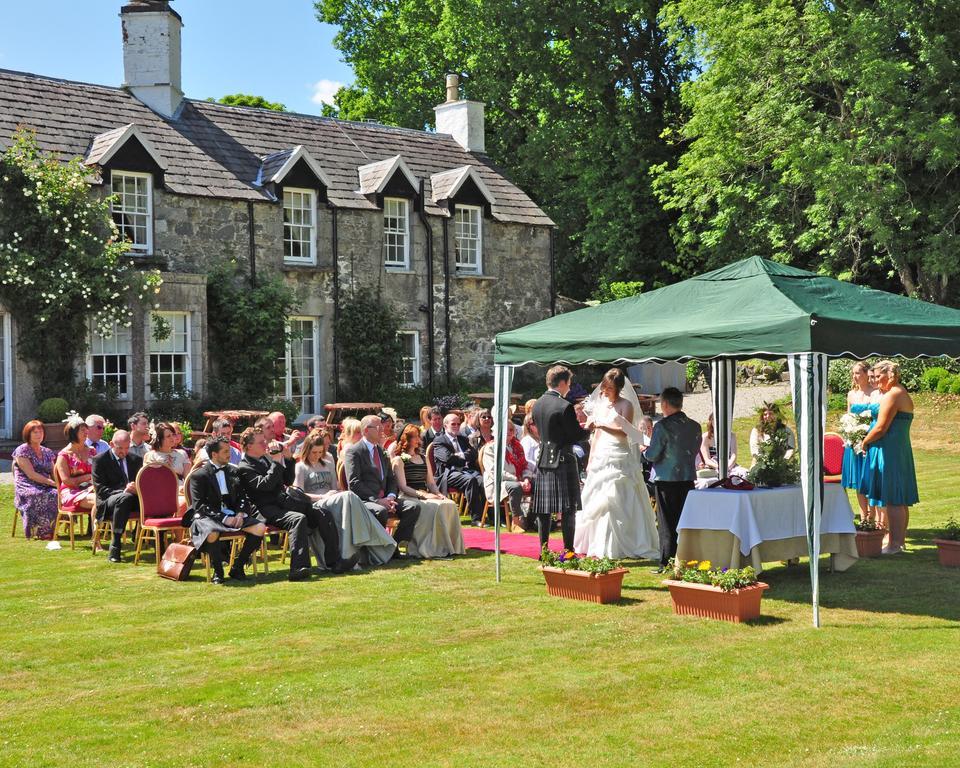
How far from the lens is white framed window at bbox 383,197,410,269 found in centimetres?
2797

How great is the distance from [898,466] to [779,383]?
64.5 ft

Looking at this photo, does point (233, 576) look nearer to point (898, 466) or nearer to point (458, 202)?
point (898, 466)

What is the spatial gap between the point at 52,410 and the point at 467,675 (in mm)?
15288

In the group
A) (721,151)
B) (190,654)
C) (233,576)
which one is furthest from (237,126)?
(190,654)

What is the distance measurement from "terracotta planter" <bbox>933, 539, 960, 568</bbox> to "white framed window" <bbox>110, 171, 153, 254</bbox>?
56.9 feet

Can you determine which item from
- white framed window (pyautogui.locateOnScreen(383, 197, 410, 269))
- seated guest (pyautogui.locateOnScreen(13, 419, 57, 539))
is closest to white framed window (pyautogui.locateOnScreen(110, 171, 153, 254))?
white framed window (pyautogui.locateOnScreen(383, 197, 410, 269))

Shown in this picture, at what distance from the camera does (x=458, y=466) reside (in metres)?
15.2

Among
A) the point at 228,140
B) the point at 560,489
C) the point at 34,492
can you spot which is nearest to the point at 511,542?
the point at 560,489

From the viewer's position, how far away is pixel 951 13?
26109 mm

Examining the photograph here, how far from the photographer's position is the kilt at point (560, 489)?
36.0 feet

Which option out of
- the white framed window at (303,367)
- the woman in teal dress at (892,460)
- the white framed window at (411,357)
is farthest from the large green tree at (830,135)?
the woman in teal dress at (892,460)

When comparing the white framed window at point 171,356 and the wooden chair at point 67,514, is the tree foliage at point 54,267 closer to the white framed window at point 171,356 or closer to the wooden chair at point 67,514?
the white framed window at point 171,356

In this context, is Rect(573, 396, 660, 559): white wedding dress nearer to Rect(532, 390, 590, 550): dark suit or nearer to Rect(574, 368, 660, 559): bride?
Rect(574, 368, 660, 559): bride

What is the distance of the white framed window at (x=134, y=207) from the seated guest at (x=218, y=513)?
44.3 ft
